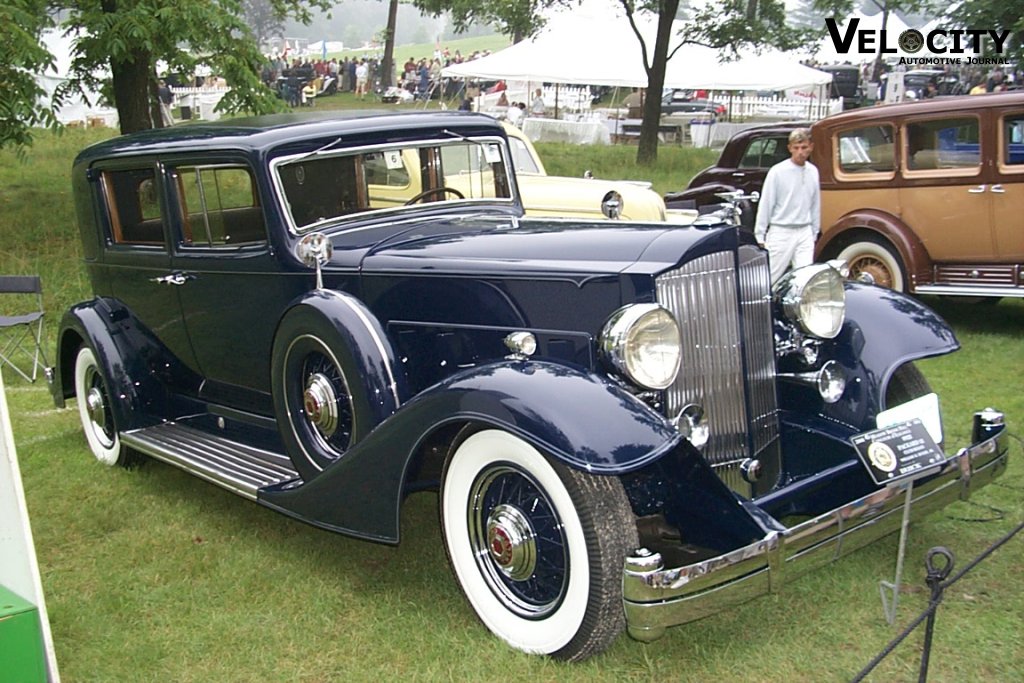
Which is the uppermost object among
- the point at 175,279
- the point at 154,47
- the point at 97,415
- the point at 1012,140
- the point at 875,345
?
the point at 154,47

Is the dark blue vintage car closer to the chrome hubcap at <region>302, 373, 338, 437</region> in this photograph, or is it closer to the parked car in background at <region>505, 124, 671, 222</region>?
the chrome hubcap at <region>302, 373, 338, 437</region>

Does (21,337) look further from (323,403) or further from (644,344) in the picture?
(644,344)

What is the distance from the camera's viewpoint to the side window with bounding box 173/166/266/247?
4477mm

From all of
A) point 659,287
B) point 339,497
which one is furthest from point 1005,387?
point 339,497

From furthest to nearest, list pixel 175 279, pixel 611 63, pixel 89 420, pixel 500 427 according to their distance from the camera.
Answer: pixel 611 63 < pixel 89 420 < pixel 175 279 < pixel 500 427

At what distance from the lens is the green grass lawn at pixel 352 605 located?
328 centimetres

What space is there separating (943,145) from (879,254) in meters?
0.98

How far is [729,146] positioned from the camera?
36.7 feet

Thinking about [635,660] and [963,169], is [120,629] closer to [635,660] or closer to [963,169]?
[635,660]

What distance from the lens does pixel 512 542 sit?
327 cm

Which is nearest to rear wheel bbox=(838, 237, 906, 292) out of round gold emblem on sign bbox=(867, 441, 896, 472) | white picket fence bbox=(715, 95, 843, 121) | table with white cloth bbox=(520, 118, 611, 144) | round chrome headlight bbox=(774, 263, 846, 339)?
round chrome headlight bbox=(774, 263, 846, 339)

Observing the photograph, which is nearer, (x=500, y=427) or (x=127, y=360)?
(x=500, y=427)

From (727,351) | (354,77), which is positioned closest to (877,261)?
(727,351)

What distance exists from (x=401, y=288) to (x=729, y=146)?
7.96m
